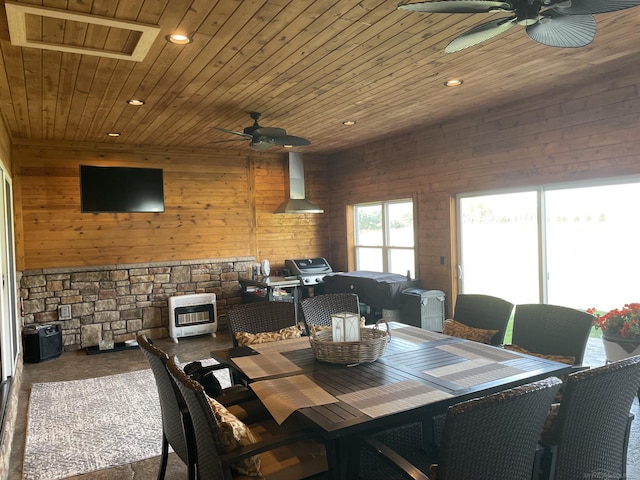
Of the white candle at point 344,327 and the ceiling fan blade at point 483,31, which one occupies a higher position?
the ceiling fan blade at point 483,31

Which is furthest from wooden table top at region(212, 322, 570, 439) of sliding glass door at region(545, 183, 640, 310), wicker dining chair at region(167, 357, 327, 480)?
sliding glass door at region(545, 183, 640, 310)

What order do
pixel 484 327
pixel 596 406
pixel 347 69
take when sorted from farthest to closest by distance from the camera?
pixel 347 69 → pixel 484 327 → pixel 596 406

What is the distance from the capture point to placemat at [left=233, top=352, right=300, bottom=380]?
2.32 meters

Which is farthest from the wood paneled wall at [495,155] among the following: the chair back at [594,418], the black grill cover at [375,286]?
the chair back at [594,418]

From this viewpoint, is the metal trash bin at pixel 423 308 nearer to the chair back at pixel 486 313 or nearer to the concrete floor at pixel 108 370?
the chair back at pixel 486 313

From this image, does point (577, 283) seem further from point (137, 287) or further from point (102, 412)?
point (137, 287)

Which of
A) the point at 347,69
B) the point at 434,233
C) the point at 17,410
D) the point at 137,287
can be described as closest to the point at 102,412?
the point at 17,410

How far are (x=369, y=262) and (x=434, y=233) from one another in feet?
5.27

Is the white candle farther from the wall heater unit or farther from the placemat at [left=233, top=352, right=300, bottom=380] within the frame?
the wall heater unit

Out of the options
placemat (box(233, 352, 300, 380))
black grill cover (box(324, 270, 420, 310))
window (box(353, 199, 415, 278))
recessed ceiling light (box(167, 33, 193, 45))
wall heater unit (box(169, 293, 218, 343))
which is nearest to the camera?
placemat (box(233, 352, 300, 380))

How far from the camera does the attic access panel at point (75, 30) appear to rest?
2.37 m

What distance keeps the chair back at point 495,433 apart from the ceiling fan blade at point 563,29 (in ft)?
4.89

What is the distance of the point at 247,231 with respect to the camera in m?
6.91

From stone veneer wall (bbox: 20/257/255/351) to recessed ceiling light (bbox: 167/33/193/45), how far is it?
13.1 ft
